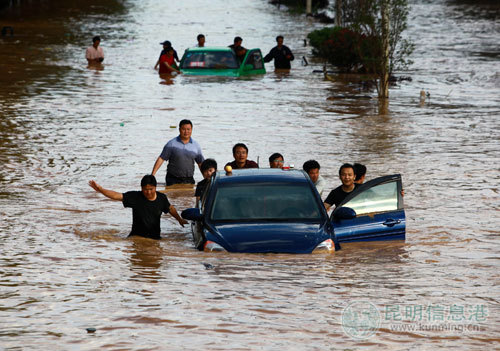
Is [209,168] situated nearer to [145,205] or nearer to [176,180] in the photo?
[145,205]

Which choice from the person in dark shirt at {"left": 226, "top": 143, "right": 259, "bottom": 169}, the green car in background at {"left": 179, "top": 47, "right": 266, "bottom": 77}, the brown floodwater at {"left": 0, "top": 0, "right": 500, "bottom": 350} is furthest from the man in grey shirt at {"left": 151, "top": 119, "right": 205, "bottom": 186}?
the green car in background at {"left": 179, "top": 47, "right": 266, "bottom": 77}

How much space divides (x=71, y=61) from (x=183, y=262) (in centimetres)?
2837

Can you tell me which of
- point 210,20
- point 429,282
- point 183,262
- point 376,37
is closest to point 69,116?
point 376,37

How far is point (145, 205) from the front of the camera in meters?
11.6

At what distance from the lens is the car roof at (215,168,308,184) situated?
1139 cm

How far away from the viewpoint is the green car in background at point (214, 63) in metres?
31.8

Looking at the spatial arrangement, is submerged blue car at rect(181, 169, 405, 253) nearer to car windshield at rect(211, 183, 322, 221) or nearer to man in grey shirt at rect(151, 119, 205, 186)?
car windshield at rect(211, 183, 322, 221)

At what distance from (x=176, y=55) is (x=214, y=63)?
1.52 metres

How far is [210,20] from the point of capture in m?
65.2

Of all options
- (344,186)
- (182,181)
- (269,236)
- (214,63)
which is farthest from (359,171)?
(214,63)

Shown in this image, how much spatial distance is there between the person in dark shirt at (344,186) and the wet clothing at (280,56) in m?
22.6

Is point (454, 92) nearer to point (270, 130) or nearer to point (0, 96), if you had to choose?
point (270, 130)

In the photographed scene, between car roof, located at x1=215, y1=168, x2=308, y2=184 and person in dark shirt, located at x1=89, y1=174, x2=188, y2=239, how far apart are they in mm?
729

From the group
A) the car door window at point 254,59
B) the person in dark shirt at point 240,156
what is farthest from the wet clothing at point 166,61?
the person in dark shirt at point 240,156
